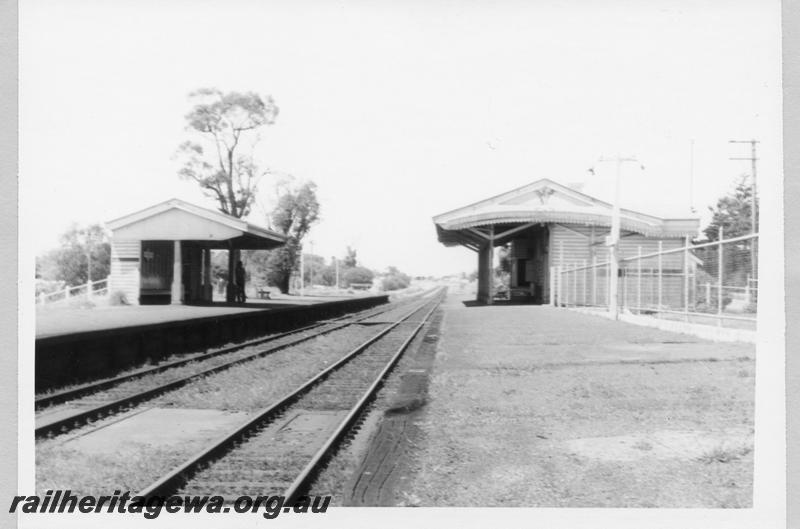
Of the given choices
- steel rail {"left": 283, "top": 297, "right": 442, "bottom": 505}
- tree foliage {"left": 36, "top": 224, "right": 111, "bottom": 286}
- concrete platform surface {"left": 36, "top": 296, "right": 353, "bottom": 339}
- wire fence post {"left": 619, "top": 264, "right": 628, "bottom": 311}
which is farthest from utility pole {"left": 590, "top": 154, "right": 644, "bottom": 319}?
tree foliage {"left": 36, "top": 224, "right": 111, "bottom": 286}

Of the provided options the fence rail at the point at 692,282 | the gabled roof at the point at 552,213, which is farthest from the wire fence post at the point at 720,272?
the gabled roof at the point at 552,213

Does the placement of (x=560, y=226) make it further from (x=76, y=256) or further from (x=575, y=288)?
(x=76, y=256)

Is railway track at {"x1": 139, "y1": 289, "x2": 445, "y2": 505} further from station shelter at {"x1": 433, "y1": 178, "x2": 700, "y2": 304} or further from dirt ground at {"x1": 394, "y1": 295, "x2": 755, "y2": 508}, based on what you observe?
station shelter at {"x1": 433, "y1": 178, "x2": 700, "y2": 304}

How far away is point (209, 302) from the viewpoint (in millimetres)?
13367

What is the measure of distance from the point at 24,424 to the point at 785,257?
6.40 m

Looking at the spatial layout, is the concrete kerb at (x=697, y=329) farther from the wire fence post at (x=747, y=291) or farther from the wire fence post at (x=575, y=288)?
the wire fence post at (x=575, y=288)

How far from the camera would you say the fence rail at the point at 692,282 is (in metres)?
8.81

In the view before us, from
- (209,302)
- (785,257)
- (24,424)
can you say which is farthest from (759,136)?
(209,302)

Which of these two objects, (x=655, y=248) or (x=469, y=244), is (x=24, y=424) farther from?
(x=469, y=244)

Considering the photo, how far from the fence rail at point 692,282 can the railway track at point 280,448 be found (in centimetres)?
477

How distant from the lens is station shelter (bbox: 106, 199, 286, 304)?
24.1ft

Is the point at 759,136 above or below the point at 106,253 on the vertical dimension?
above

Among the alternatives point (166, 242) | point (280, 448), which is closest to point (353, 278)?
point (166, 242)

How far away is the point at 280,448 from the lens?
556cm
